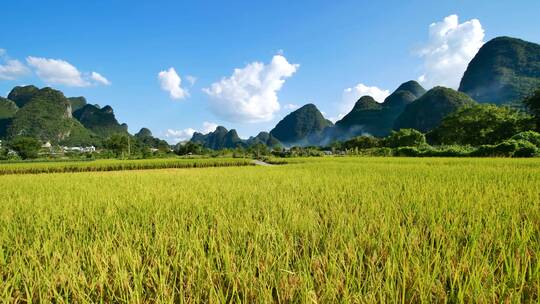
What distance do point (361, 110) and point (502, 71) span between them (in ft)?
187

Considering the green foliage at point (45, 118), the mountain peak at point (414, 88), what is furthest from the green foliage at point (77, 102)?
the mountain peak at point (414, 88)

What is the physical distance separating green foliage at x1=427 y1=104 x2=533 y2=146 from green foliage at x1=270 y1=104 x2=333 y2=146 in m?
112

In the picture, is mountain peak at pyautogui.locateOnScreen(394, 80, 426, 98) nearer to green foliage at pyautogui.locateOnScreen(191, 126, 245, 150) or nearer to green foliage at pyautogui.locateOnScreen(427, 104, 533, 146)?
green foliage at pyautogui.locateOnScreen(191, 126, 245, 150)

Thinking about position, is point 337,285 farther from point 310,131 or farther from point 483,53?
point 310,131

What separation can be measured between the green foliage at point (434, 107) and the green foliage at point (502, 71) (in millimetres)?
12015

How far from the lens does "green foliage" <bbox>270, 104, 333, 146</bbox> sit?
16062 centimetres

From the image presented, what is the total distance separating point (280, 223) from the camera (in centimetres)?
233

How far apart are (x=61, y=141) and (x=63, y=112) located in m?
13.0

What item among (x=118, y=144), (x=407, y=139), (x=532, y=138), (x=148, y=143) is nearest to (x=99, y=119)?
(x=148, y=143)

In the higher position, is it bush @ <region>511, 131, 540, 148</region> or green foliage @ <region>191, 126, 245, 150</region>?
green foliage @ <region>191, 126, 245, 150</region>

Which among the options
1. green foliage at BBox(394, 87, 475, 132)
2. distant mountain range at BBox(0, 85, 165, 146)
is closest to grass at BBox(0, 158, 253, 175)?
green foliage at BBox(394, 87, 475, 132)

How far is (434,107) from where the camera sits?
84812mm

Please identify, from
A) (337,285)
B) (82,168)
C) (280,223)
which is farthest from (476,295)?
(82,168)

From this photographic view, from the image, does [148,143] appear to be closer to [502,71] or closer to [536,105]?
[536,105]
